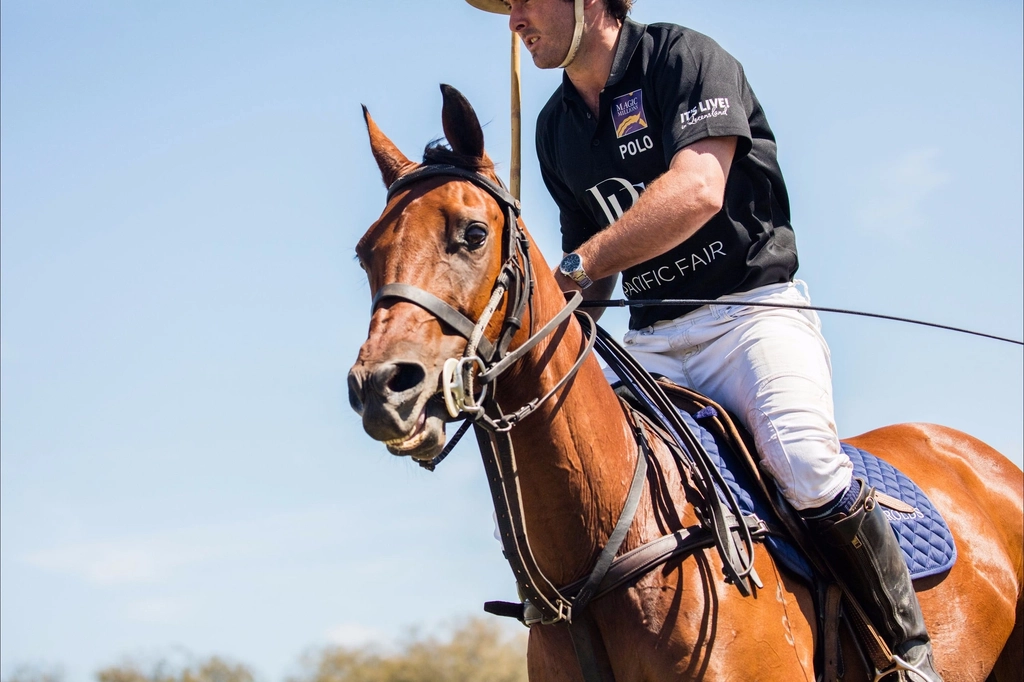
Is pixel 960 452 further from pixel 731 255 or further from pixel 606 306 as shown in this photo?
pixel 606 306

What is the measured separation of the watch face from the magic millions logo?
1072 mm

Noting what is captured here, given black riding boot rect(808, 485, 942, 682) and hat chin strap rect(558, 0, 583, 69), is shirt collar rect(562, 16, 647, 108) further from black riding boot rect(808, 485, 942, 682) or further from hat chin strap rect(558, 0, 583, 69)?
black riding boot rect(808, 485, 942, 682)

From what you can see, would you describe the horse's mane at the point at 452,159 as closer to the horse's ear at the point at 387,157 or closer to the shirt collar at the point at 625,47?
the horse's ear at the point at 387,157

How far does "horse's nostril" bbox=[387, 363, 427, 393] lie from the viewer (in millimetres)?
→ 3316

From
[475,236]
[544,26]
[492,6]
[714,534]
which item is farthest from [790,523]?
[492,6]

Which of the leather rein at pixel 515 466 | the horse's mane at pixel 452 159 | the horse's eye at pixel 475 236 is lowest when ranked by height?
the leather rein at pixel 515 466

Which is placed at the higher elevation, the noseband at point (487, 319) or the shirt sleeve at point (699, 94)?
the shirt sleeve at point (699, 94)

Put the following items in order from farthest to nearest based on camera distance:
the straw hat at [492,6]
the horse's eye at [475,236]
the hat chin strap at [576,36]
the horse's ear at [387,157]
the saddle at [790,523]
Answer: the straw hat at [492,6] < the hat chin strap at [576,36] < the saddle at [790,523] < the horse's ear at [387,157] < the horse's eye at [475,236]

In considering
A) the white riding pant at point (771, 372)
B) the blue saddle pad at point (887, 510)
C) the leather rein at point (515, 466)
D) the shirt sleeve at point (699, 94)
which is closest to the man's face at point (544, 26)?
the shirt sleeve at point (699, 94)

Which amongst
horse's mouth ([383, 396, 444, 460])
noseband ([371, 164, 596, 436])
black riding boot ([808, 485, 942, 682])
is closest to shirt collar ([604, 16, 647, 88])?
noseband ([371, 164, 596, 436])

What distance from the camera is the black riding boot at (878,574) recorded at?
4512mm

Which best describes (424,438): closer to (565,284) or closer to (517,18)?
(565,284)

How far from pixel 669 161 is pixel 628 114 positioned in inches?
18.5

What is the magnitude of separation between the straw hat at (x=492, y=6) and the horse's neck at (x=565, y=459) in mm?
2410
